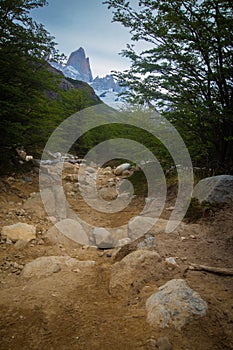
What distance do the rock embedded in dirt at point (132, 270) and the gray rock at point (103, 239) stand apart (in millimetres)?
921

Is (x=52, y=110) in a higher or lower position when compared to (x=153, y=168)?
higher

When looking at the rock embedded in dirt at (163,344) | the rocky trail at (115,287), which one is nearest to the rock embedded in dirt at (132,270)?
the rocky trail at (115,287)

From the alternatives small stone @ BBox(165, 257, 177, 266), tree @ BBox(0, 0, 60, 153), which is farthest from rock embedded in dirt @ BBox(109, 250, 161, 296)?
tree @ BBox(0, 0, 60, 153)

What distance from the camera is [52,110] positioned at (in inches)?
283

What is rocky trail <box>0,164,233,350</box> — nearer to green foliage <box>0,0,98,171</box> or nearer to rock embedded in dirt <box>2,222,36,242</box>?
rock embedded in dirt <box>2,222,36,242</box>

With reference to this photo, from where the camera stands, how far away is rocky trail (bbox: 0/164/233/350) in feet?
6.29

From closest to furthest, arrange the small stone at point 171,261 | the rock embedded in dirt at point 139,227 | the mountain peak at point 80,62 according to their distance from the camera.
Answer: the small stone at point 171,261 < the rock embedded in dirt at point 139,227 < the mountain peak at point 80,62

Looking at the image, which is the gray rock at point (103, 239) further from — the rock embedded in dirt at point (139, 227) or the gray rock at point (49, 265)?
the gray rock at point (49, 265)

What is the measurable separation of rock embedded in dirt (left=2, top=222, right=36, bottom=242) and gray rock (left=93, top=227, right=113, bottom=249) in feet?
3.77

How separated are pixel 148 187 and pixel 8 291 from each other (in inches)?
194

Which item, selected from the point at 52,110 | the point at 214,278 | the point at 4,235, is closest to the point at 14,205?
the point at 4,235

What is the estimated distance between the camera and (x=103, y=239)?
4.04 m

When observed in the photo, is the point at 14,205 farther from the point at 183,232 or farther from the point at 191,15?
the point at 191,15

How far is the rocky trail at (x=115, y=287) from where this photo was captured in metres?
1.92
